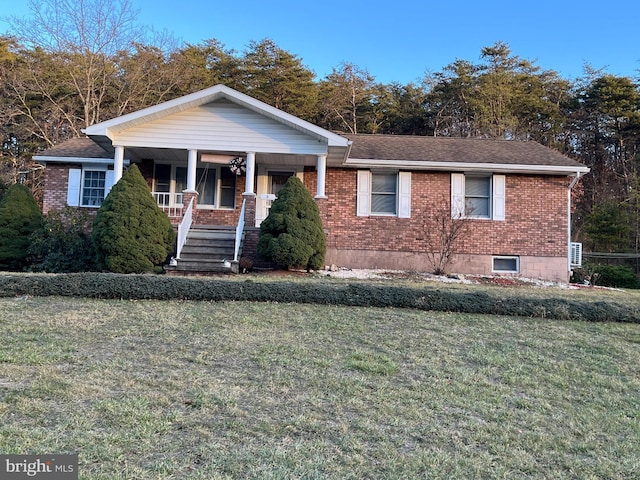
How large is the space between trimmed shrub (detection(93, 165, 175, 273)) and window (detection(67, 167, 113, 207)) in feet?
11.2

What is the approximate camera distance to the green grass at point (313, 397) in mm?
2604

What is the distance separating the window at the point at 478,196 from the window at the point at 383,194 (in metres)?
1.39

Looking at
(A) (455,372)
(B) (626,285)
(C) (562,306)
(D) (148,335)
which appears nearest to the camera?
(A) (455,372)

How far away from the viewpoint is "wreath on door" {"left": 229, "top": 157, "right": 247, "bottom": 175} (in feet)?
46.4

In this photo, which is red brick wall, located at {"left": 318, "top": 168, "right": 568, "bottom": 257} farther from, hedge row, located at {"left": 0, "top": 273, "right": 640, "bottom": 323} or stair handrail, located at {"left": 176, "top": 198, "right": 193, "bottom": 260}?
hedge row, located at {"left": 0, "top": 273, "right": 640, "bottom": 323}

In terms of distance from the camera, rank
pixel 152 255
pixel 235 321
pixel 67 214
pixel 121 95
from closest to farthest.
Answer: pixel 235 321, pixel 152 255, pixel 67 214, pixel 121 95

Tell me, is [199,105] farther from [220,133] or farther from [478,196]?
[478,196]

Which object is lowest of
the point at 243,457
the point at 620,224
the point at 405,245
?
the point at 243,457

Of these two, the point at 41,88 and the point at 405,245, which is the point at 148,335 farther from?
the point at 41,88

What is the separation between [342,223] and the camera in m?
14.1

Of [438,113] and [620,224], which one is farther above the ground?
[438,113]

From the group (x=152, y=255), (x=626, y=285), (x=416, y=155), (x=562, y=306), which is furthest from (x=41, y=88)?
(x=626, y=285)

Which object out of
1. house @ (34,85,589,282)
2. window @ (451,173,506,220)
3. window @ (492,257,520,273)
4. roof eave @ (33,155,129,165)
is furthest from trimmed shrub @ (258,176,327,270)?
roof eave @ (33,155,129,165)

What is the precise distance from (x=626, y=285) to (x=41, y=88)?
2800cm
